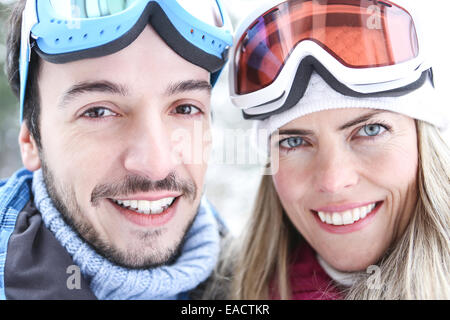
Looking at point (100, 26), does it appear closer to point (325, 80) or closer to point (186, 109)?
point (186, 109)

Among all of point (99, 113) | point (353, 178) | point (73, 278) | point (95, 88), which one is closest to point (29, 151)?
point (99, 113)

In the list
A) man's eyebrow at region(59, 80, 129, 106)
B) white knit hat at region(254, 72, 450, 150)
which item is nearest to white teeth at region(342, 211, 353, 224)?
white knit hat at region(254, 72, 450, 150)

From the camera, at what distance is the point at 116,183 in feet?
6.66

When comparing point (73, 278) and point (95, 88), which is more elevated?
point (95, 88)

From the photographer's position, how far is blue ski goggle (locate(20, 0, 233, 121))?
189 centimetres

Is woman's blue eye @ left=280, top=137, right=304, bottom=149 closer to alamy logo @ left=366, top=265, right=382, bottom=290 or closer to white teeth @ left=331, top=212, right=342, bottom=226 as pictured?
white teeth @ left=331, top=212, right=342, bottom=226

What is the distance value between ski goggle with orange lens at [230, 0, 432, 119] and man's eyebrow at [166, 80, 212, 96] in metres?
0.31

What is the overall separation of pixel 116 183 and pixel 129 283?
1.60 feet

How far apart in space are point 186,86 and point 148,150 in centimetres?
39

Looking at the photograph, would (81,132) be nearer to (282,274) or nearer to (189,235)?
(189,235)

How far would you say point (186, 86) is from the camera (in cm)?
212

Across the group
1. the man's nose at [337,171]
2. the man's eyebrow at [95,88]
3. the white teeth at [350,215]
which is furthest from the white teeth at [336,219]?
the man's eyebrow at [95,88]

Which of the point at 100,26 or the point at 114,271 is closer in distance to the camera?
the point at 100,26

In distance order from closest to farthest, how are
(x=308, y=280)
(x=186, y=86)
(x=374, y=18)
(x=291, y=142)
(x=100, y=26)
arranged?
(x=100, y=26)
(x=374, y=18)
(x=186, y=86)
(x=291, y=142)
(x=308, y=280)
